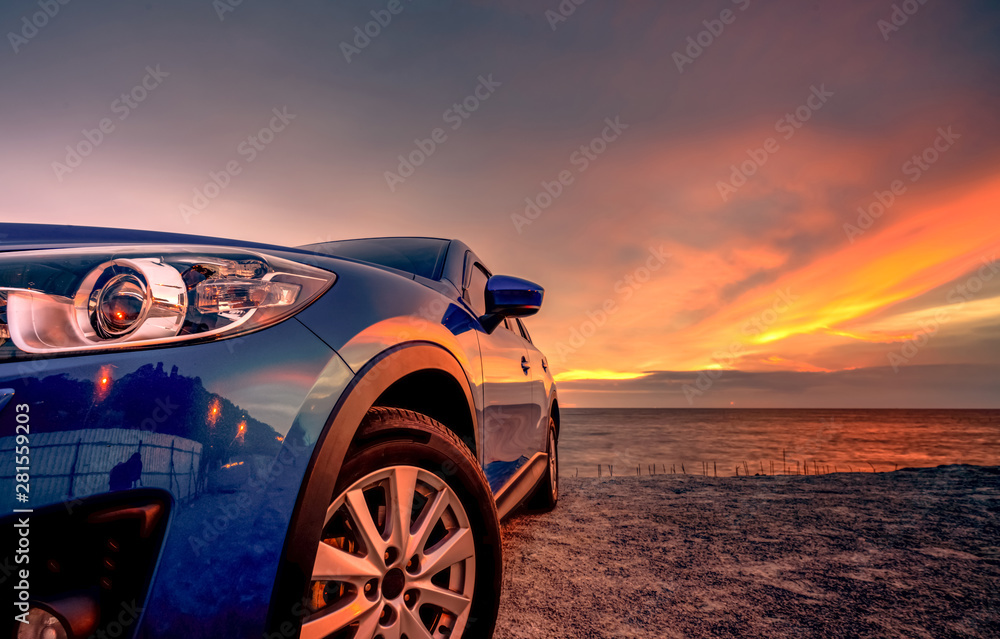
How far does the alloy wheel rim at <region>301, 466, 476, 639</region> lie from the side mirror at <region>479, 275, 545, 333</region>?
1.01 meters

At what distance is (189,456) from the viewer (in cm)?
87

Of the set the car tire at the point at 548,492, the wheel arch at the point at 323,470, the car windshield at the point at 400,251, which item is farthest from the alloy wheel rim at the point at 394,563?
the car tire at the point at 548,492

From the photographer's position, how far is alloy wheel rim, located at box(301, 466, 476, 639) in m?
1.15

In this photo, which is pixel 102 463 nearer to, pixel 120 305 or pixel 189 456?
pixel 189 456

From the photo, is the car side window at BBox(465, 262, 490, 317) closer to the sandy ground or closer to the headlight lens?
the sandy ground

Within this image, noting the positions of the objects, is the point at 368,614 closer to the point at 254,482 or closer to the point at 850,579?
the point at 254,482

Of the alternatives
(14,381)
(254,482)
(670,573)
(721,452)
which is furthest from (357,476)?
(721,452)

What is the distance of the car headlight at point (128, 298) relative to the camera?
0.88 metres

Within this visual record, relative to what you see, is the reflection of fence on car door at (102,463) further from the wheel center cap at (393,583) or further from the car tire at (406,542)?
the wheel center cap at (393,583)

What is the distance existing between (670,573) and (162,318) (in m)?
2.62

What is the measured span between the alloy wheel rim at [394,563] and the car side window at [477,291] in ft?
3.85

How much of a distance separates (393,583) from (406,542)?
0.32 feet

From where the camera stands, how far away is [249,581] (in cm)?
92

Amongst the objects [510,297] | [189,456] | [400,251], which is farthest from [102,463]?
[400,251]
